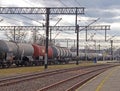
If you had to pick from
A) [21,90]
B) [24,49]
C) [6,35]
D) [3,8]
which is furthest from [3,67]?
[6,35]

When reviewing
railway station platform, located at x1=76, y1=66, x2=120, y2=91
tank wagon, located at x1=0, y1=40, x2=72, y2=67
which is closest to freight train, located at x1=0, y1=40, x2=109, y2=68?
tank wagon, located at x1=0, y1=40, x2=72, y2=67

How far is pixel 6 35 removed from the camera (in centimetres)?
12081

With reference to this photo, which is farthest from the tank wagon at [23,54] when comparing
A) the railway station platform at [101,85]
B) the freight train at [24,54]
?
the railway station platform at [101,85]

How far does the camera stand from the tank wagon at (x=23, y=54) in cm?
5012

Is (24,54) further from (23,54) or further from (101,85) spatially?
(101,85)

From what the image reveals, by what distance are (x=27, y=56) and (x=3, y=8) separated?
28.1 ft

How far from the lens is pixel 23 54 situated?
190 ft

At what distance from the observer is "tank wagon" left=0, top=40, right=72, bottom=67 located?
50.1 metres

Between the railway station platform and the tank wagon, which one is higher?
the tank wagon

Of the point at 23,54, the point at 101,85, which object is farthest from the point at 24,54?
the point at 101,85

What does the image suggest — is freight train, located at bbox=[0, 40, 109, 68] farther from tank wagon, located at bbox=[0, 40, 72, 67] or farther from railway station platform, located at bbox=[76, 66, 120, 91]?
railway station platform, located at bbox=[76, 66, 120, 91]

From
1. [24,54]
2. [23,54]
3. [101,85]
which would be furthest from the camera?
[24,54]

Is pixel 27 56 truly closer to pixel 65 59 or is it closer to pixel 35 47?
pixel 35 47

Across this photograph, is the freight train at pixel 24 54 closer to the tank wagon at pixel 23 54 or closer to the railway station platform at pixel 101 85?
the tank wagon at pixel 23 54
